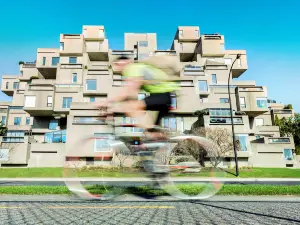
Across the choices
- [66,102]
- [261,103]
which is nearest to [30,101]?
[66,102]

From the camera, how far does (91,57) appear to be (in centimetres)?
5578

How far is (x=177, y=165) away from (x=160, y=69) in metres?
2.57

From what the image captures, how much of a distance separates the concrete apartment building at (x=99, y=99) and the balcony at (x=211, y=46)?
23 cm

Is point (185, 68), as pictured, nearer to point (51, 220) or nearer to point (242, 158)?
point (242, 158)

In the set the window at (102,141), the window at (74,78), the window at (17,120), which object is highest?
the window at (74,78)

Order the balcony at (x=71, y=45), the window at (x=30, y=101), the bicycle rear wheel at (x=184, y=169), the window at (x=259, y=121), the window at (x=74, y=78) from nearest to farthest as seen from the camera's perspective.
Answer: the bicycle rear wheel at (x=184, y=169) → the window at (x=30, y=101) → the window at (x=74, y=78) → the window at (x=259, y=121) → the balcony at (x=71, y=45)

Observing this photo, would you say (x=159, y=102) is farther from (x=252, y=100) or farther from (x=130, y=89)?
(x=252, y=100)

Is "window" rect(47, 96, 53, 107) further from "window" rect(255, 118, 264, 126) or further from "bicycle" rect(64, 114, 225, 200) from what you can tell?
"window" rect(255, 118, 264, 126)

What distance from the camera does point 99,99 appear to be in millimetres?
39469

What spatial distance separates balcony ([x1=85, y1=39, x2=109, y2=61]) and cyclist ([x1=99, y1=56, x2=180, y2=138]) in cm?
5138

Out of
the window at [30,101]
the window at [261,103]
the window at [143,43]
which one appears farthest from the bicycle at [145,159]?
the window at [143,43]

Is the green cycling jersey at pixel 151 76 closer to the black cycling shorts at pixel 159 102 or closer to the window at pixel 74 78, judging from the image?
the black cycling shorts at pixel 159 102

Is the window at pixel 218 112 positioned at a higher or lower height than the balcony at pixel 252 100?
lower

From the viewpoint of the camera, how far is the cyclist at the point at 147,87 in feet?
16.7
